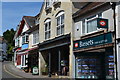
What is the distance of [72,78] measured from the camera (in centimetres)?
2133

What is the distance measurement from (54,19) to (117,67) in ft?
36.2

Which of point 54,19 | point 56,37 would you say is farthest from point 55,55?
point 54,19

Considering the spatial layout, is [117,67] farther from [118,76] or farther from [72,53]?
[72,53]

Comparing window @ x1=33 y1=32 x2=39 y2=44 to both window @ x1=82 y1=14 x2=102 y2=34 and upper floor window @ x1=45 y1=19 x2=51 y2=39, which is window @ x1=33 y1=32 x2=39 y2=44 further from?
window @ x1=82 y1=14 x2=102 y2=34

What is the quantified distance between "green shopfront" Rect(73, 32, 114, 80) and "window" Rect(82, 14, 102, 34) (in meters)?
0.81

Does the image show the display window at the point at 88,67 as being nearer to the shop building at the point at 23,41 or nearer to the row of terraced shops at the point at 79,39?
the row of terraced shops at the point at 79,39

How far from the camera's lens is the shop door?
66.3ft

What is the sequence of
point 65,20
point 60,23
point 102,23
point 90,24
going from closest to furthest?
point 102,23 → point 90,24 → point 65,20 → point 60,23

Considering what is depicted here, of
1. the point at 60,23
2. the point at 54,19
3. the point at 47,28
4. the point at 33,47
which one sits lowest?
the point at 33,47

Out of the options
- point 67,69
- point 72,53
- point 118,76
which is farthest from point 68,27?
point 118,76

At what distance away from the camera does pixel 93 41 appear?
61.6 feet

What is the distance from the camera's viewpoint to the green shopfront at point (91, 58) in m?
18.6

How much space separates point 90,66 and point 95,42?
9.41 ft

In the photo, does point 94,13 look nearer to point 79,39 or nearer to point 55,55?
point 79,39
